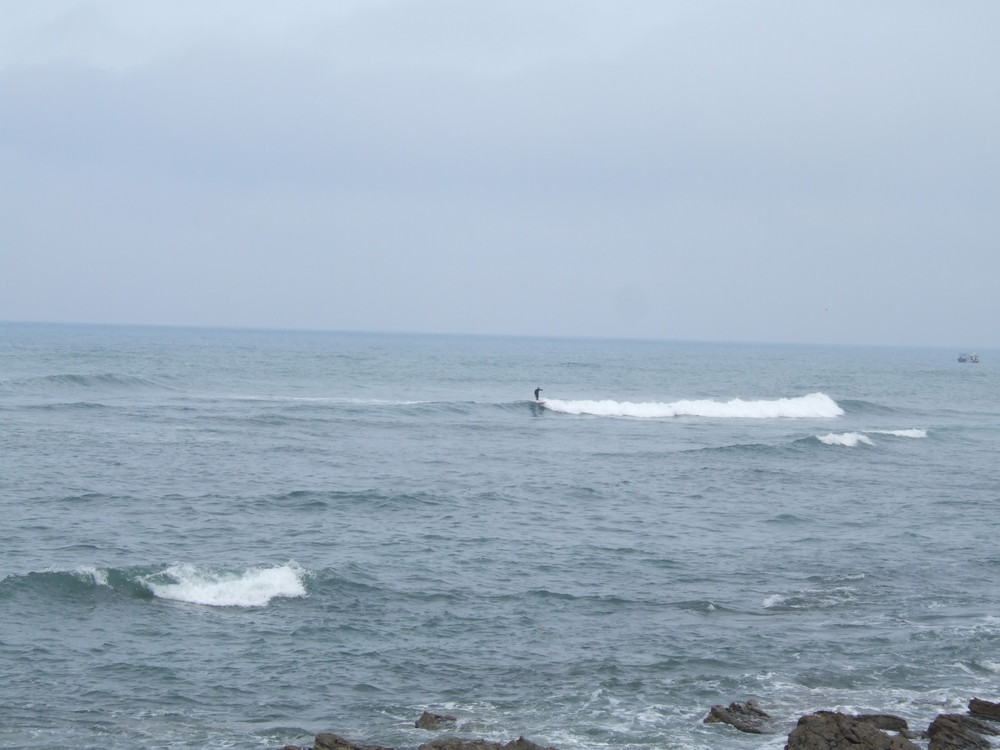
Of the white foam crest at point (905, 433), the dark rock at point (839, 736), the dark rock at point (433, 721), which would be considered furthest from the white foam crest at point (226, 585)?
the white foam crest at point (905, 433)

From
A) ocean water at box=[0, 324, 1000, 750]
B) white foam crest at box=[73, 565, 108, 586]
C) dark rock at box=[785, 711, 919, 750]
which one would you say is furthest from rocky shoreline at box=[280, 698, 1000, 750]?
white foam crest at box=[73, 565, 108, 586]

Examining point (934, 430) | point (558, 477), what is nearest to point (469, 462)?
point (558, 477)

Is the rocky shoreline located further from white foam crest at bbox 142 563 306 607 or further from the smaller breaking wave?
the smaller breaking wave

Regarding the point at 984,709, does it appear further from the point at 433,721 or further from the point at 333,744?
the point at 333,744

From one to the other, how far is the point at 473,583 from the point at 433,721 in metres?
7.76

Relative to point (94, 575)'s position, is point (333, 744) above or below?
below

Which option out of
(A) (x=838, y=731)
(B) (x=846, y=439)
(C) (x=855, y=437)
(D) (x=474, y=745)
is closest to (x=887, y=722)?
(A) (x=838, y=731)

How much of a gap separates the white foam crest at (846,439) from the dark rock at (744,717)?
113ft

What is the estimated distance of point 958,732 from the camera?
14.4 meters

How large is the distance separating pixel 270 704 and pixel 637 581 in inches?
400

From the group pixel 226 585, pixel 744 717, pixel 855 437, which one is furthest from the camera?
pixel 855 437

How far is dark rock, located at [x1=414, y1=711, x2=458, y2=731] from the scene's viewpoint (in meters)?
14.8

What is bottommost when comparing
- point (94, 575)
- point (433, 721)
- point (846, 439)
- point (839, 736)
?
point (433, 721)

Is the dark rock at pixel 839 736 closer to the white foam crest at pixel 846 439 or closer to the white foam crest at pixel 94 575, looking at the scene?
the white foam crest at pixel 94 575
